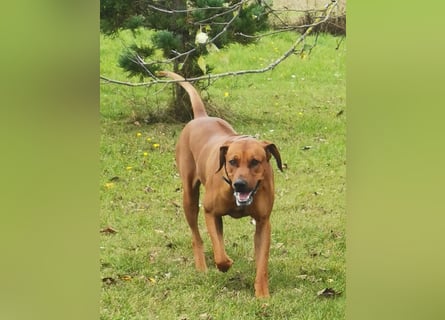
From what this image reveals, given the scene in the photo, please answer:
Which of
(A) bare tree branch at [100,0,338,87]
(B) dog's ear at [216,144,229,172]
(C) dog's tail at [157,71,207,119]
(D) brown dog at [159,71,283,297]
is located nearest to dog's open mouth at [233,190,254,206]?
(D) brown dog at [159,71,283,297]

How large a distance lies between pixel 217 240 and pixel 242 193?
297 mm

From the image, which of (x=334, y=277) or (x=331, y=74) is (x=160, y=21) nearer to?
(x=331, y=74)

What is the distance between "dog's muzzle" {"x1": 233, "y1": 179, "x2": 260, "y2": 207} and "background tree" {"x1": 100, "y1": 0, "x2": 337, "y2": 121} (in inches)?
20.0

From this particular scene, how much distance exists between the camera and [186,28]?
4.35m

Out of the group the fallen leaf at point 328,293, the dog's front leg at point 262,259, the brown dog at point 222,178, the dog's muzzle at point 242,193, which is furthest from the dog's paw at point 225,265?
the fallen leaf at point 328,293

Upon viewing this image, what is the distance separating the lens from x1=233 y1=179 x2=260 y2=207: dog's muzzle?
406 cm

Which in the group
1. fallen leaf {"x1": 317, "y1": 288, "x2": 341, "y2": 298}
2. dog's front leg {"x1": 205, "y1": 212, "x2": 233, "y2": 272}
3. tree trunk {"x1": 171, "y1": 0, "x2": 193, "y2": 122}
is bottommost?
fallen leaf {"x1": 317, "y1": 288, "x2": 341, "y2": 298}

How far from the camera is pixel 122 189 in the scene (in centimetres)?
433

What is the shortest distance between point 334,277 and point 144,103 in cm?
124

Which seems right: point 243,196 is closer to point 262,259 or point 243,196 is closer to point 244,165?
point 244,165

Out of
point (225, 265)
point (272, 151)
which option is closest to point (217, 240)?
point (225, 265)

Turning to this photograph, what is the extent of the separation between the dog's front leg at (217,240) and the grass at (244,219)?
0.05 metres

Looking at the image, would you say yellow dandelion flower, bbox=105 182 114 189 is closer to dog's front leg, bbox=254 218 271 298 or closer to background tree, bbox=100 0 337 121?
background tree, bbox=100 0 337 121
